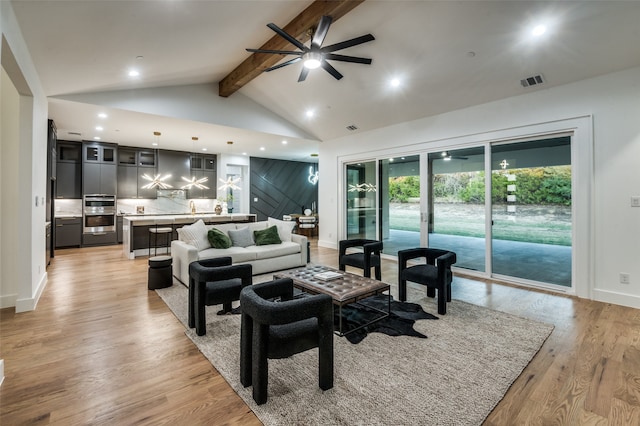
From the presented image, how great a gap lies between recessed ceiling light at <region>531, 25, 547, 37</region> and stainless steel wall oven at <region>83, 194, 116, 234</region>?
939 centimetres

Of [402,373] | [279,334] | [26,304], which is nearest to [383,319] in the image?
[402,373]

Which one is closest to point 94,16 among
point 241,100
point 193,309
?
point 193,309

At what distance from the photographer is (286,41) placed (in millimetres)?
4098

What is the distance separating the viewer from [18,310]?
334 cm

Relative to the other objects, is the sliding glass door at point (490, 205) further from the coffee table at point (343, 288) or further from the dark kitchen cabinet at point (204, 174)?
the dark kitchen cabinet at point (204, 174)

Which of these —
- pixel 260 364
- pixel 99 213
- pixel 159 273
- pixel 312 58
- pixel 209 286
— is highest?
pixel 312 58

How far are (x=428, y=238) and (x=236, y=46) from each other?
4.75 meters

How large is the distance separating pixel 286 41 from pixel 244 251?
A: 318 centimetres

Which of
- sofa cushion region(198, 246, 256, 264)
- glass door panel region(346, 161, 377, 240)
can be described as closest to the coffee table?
sofa cushion region(198, 246, 256, 264)

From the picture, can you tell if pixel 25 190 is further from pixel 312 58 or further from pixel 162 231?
pixel 312 58

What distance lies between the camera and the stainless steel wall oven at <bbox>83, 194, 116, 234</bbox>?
753 cm

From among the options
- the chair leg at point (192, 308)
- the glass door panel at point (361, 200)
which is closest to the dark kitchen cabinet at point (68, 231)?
the chair leg at point (192, 308)

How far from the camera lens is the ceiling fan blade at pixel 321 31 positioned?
9.29ft

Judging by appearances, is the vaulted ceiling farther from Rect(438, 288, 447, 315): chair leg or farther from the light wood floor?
Rect(438, 288, 447, 315): chair leg
